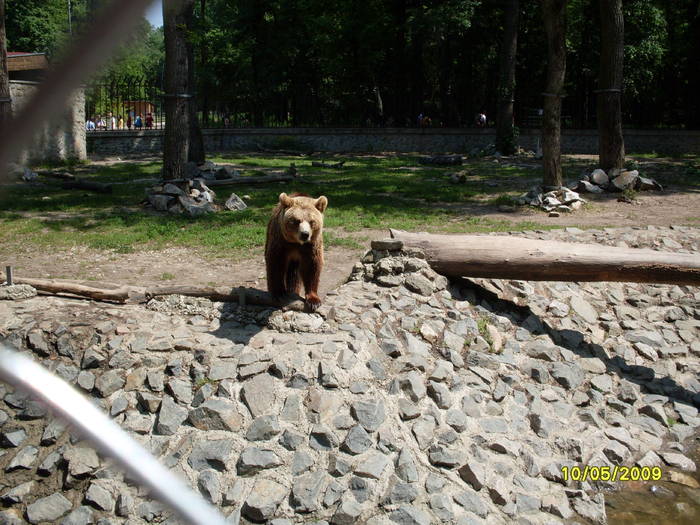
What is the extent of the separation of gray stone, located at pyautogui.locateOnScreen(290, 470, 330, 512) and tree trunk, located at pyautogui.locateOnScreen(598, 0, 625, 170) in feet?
38.3

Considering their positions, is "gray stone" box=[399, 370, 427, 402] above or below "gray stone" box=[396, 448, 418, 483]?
above

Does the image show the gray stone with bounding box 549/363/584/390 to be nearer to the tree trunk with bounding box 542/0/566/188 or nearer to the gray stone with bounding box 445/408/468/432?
the gray stone with bounding box 445/408/468/432

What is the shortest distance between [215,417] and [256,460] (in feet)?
1.63

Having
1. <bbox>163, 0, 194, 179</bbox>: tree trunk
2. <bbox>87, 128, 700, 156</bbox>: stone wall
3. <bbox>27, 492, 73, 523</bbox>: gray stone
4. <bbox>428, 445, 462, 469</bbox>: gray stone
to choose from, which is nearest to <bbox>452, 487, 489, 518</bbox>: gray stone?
<bbox>428, 445, 462, 469</bbox>: gray stone

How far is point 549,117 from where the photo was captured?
12.2 m

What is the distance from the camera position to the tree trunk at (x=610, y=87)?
13.8 metres

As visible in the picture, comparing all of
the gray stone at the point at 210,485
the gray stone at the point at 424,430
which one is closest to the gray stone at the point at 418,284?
the gray stone at the point at 424,430

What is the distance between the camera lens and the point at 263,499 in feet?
14.6

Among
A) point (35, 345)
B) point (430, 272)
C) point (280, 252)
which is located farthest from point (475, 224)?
point (35, 345)

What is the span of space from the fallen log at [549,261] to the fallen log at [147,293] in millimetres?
1896

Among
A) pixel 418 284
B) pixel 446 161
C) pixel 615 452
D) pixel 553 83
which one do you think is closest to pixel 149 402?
pixel 418 284

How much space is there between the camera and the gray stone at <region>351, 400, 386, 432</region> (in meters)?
5.09

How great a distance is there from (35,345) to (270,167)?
14.4 metres

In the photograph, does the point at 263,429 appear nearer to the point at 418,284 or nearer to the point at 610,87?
the point at 418,284
